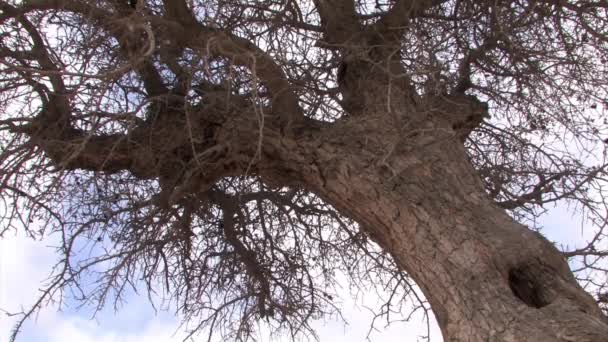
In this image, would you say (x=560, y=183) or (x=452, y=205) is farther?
(x=560, y=183)

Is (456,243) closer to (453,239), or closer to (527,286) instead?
(453,239)

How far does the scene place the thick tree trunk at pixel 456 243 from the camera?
3.26m

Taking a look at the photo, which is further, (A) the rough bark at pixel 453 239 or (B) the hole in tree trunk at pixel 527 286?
(B) the hole in tree trunk at pixel 527 286

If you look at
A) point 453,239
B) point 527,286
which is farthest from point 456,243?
point 527,286

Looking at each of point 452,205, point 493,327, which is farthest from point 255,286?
point 493,327

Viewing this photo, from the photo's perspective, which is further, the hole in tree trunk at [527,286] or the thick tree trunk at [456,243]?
the hole in tree trunk at [527,286]

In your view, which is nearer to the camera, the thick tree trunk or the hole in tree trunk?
the thick tree trunk

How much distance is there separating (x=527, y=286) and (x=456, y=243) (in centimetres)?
40

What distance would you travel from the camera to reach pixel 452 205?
3.88 meters

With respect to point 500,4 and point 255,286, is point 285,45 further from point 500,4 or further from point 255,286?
point 255,286

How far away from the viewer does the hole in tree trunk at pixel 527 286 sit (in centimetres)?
350

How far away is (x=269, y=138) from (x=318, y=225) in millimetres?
2095

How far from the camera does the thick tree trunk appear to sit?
3.26 metres

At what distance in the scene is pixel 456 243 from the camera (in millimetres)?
3693
